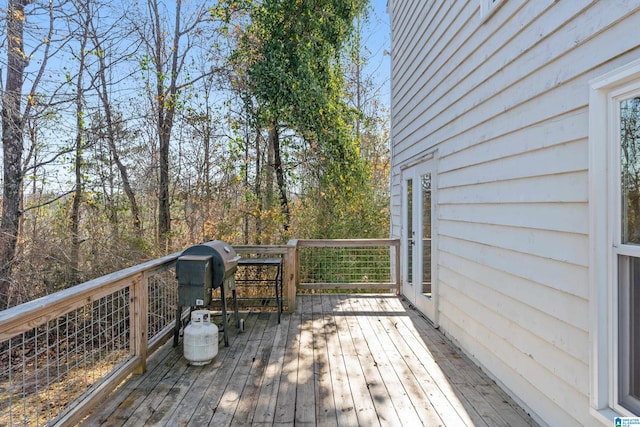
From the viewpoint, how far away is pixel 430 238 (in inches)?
175

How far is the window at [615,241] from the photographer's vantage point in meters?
1.66

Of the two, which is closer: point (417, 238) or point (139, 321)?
point (139, 321)

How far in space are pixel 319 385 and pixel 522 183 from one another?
Answer: 79.3 inches

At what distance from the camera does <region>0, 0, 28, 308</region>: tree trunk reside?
546cm

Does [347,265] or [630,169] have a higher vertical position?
[630,169]

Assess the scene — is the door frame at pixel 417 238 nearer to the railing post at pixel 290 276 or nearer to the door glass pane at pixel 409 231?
the door glass pane at pixel 409 231

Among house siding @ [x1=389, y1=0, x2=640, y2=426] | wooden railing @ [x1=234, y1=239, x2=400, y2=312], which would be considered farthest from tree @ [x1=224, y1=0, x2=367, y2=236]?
house siding @ [x1=389, y1=0, x2=640, y2=426]

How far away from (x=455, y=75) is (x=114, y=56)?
6.67 m

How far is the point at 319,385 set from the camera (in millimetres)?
2801

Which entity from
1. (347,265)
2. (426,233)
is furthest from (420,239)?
(347,265)

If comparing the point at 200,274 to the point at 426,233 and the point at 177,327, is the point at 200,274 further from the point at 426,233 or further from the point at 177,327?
the point at 426,233

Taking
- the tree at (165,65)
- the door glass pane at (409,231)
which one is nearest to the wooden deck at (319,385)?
the door glass pane at (409,231)

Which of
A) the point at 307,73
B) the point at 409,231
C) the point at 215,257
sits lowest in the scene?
the point at 215,257

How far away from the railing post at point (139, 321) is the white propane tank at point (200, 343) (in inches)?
12.9
